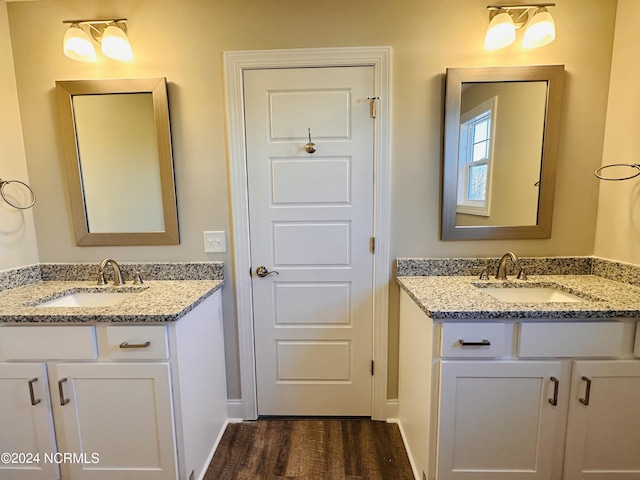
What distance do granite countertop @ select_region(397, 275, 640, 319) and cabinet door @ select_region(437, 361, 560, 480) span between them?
0.22 m

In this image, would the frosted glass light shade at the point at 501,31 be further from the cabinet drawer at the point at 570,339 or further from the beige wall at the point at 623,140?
the cabinet drawer at the point at 570,339

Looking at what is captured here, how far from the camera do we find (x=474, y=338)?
45.8 inches

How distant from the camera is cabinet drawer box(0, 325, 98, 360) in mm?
1213

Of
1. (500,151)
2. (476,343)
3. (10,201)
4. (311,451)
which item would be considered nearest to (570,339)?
(476,343)

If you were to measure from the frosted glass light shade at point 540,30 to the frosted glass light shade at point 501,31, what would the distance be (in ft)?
0.23

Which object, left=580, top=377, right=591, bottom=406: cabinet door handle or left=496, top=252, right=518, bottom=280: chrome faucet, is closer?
left=580, top=377, right=591, bottom=406: cabinet door handle

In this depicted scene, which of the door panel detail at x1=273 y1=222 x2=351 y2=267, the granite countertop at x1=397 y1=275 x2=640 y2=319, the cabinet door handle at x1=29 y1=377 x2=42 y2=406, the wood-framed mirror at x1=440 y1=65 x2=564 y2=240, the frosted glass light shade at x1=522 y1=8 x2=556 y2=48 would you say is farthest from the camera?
the door panel detail at x1=273 y1=222 x2=351 y2=267

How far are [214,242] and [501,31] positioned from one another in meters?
1.87

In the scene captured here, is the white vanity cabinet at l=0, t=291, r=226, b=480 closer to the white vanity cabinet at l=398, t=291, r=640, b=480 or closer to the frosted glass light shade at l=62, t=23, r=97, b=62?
the white vanity cabinet at l=398, t=291, r=640, b=480

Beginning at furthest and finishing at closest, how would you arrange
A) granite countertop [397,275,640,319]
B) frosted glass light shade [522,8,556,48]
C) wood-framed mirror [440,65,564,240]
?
wood-framed mirror [440,65,564,240] < frosted glass light shade [522,8,556,48] < granite countertop [397,275,640,319]

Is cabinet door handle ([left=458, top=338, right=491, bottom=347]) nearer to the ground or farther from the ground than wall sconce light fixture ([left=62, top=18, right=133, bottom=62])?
nearer to the ground

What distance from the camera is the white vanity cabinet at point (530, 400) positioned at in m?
1.17

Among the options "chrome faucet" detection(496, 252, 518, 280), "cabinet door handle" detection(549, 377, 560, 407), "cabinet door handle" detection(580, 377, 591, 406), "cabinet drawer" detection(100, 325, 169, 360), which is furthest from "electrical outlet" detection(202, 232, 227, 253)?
"cabinet door handle" detection(580, 377, 591, 406)

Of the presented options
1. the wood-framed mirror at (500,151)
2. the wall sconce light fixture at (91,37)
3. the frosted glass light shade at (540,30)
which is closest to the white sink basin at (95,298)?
the wall sconce light fixture at (91,37)
